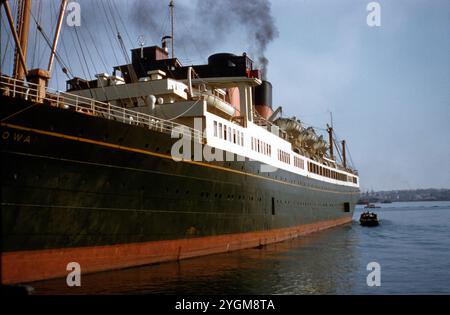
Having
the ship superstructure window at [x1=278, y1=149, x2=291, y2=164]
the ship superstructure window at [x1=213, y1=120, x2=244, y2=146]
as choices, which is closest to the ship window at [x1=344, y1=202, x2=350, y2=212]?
the ship superstructure window at [x1=278, y1=149, x2=291, y2=164]

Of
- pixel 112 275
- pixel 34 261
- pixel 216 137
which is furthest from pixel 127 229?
pixel 216 137

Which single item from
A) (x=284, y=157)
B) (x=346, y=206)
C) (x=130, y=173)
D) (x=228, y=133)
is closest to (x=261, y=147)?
(x=228, y=133)

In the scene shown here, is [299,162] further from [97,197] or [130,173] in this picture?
[97,197]

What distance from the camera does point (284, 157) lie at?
34.4 metres

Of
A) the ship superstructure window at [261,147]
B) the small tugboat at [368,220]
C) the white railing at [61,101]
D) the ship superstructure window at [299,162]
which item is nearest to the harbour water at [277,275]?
the white railing at [61,101]

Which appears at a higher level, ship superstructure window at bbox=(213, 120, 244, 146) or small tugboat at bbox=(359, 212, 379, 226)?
ship superstructure window at bbox=(213, 120, 244, 146)

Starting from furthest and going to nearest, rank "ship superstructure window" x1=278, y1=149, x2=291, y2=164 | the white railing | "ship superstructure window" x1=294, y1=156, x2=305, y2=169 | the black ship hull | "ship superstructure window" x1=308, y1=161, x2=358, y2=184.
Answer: "ship superstructure window" x1=308, y1=161, x2=358, y2=184
"ship superstructure window" x1=294, y1=156, x2=305, y2=169
"ship superstructure window" x1=278, y1=149, x2=291, y2=164
the white railing
the black ship hull

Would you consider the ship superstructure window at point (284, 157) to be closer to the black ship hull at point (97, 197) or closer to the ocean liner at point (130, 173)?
the ocean liner at point (130, 173)

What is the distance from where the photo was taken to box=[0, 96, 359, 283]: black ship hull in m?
12.6

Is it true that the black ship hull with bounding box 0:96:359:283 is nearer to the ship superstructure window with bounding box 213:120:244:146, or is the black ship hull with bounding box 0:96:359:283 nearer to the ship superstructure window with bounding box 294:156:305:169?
the ship superstructure window with bounding box 213:120:244:146

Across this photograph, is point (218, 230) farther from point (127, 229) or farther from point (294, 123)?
point (294, 123)

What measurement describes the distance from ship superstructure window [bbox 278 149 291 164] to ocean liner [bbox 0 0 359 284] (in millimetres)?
652

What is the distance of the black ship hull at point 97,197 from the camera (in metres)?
12.6

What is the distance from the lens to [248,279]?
16453 millimetres
